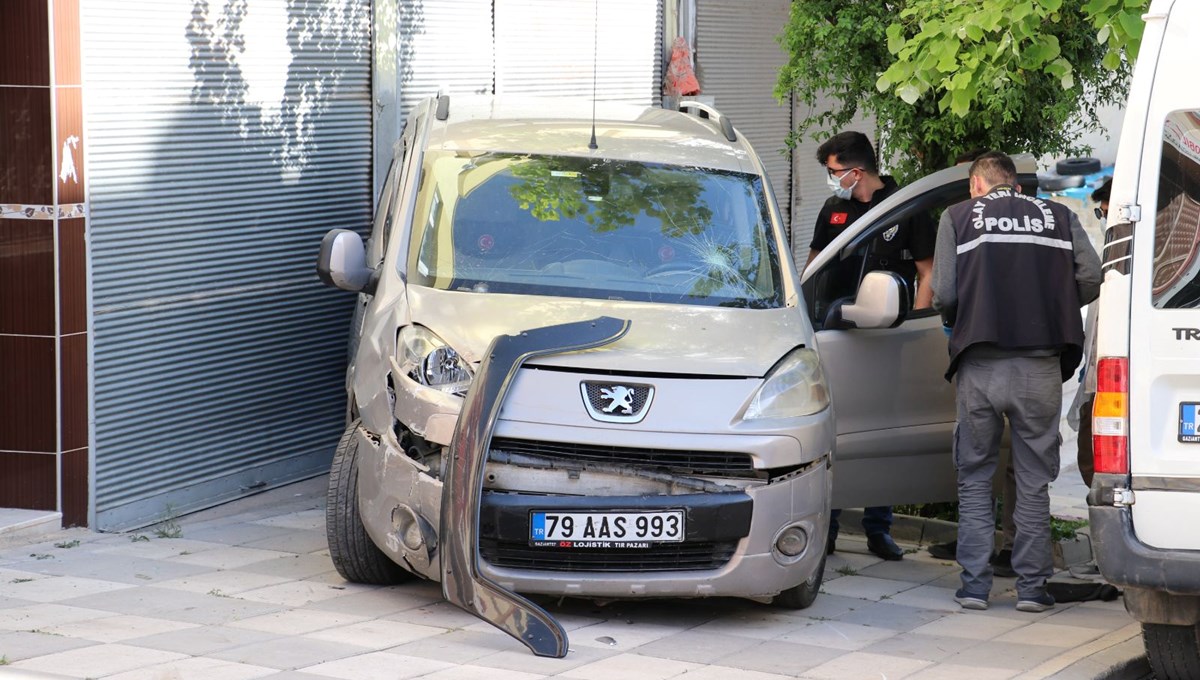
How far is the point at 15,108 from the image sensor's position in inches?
312

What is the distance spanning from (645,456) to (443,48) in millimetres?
5271

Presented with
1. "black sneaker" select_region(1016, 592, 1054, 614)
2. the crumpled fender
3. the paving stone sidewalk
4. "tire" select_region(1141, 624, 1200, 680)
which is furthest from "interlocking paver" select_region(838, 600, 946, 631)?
the crumpled fender

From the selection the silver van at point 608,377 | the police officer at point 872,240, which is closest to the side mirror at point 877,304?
the silver van at point 608,377

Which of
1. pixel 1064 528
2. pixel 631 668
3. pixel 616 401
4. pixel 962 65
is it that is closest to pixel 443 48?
pixel 962 65

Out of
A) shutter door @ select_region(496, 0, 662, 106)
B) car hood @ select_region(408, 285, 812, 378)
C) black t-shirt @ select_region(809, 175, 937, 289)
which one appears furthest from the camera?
shutter door @ select_region(496, 0, 662, 106)

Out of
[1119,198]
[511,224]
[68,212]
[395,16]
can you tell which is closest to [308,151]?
[395,16]

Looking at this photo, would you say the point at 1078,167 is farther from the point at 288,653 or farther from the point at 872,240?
the point at 288,653

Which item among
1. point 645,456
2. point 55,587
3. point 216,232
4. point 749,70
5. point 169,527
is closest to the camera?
point 645,456

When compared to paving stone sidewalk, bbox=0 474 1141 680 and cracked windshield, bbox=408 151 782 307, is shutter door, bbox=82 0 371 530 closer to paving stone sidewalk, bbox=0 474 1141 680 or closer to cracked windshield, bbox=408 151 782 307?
paving stone sidewalk, bbox=0 474 1141 680

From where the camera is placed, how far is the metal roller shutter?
10.7 meters

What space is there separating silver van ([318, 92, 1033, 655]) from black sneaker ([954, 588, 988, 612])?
26.3 inches

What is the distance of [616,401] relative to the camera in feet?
21.3

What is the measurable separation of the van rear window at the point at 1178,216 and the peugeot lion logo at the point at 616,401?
6.38 feet

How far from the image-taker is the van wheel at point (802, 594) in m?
7.07
